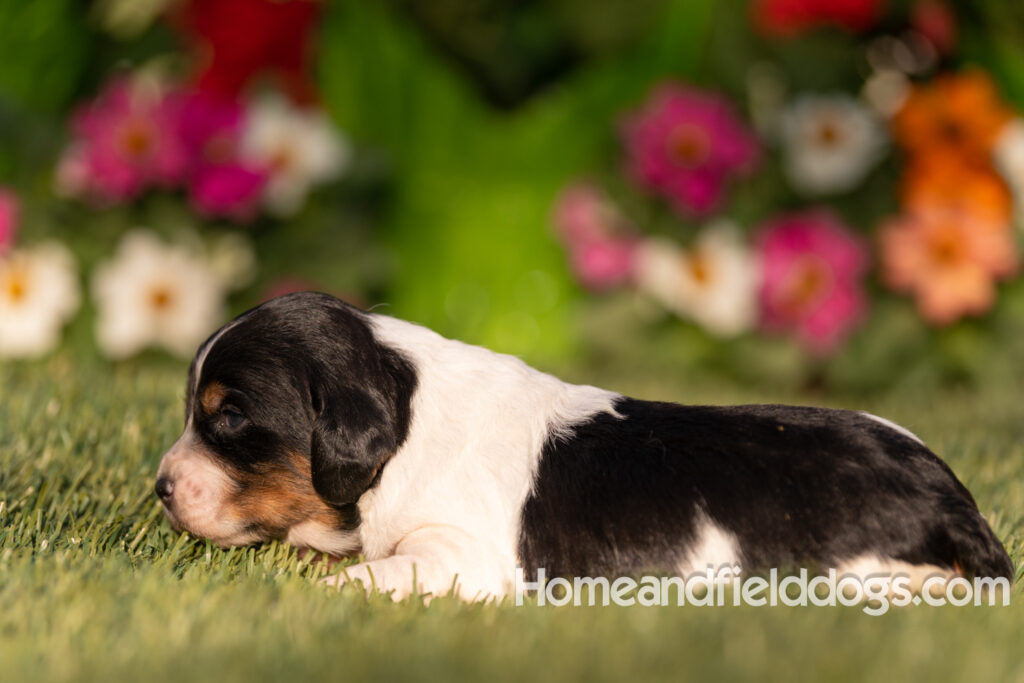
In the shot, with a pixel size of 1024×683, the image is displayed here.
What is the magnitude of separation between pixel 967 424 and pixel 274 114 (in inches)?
183

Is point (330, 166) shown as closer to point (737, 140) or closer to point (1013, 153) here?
point (737, 140)

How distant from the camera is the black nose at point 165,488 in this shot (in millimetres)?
3232

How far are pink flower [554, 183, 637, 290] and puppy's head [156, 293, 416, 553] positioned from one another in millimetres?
4308

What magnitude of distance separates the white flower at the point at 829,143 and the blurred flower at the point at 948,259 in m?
0.48

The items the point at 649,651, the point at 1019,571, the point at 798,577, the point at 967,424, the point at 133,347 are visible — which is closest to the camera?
the point at 649,651

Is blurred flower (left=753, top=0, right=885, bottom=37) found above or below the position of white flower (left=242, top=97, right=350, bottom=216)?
above

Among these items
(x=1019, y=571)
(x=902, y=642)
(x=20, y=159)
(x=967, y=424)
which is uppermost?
(x=902, y=642)

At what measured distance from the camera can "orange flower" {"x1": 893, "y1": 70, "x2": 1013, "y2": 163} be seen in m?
7.31

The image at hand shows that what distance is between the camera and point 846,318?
7.28 m

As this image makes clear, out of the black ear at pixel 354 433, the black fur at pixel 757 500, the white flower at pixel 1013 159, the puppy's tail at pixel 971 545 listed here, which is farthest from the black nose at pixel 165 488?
the white flower at pixel 1013 159

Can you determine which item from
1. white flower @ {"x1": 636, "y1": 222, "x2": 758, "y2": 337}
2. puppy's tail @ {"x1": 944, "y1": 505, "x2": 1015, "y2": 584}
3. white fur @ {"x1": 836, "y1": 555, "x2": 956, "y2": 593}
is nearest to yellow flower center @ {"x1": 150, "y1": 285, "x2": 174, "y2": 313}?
white flower @ {"x1": 636, "y1": 222, "x2": 758, "y2": 337}

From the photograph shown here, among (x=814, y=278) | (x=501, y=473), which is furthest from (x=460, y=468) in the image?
(x=814, y=278)

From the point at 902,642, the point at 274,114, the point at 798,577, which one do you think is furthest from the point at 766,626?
the point at 274,114

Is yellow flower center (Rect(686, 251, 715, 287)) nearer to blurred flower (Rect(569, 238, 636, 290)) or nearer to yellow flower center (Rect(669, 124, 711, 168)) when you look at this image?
blurred flower (Rect(569, 238, 636, 290))
